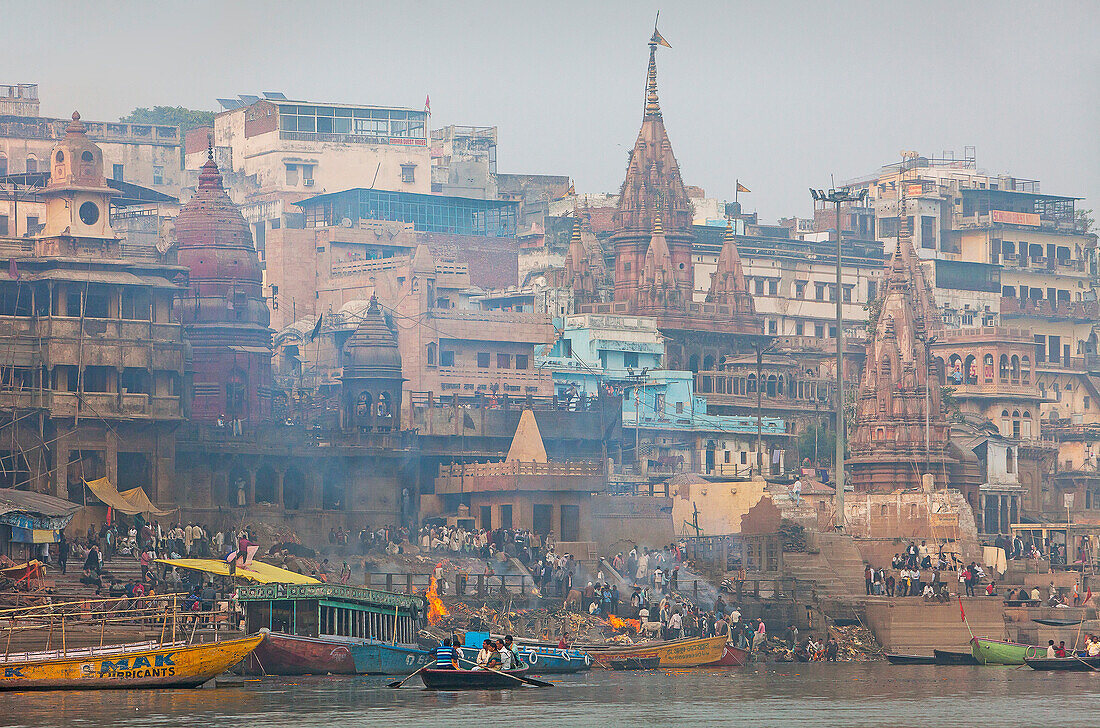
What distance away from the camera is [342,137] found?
119 metres

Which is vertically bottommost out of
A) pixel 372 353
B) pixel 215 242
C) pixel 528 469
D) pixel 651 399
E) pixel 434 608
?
pixel 434 608

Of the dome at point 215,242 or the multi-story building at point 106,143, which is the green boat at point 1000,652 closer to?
the dome at point 215,242

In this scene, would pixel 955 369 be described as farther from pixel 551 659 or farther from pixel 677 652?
pixel 551 659

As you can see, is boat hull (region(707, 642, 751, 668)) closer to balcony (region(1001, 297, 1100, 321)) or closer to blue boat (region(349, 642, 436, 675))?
blue boat (region(349, 642, 436, 675))

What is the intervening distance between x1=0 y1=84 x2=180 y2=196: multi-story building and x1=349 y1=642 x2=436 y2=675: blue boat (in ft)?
205

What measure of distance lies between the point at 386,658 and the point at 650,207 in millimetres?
60496

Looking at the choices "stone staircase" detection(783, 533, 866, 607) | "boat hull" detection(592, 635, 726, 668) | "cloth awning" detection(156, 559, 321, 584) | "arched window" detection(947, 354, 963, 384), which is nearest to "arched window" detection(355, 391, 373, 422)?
"stone staircase" detection(783, 533, 866, 607)

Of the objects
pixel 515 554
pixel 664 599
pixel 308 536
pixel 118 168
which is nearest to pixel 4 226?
pixel 118 168

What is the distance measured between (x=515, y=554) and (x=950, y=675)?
52.5 feet

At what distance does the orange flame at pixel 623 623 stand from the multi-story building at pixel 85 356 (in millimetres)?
16459

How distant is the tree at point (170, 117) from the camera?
5364 inches

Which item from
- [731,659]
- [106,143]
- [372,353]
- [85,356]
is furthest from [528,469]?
[106,143]

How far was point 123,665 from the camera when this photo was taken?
1884 inches

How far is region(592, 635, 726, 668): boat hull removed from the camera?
61.5 meters
